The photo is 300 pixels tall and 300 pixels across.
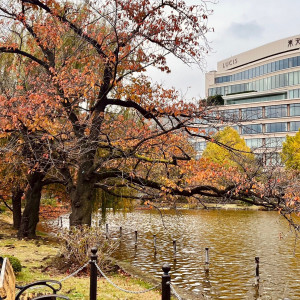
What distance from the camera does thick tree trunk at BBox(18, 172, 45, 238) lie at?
18.9m

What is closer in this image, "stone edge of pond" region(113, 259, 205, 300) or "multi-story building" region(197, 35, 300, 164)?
"stone edge of pond" region(113, 259, 205, 300)

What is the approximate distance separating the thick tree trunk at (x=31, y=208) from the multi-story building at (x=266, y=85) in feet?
160

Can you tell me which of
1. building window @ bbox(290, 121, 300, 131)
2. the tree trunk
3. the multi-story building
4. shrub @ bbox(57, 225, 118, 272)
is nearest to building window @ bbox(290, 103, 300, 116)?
the multi-story building

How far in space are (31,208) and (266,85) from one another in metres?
70.0

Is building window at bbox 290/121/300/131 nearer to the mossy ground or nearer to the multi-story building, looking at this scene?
the multi-story building

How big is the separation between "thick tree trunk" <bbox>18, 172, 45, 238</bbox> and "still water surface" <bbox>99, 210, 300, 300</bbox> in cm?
465

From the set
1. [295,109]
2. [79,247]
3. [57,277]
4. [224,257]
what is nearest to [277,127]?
[295,109]

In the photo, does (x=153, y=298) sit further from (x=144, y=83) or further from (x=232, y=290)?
(x=144, y=83)

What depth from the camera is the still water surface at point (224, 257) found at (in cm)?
1347

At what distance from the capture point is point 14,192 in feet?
72.8

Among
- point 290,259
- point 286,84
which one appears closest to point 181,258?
point 290,259

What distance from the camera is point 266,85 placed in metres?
80.5

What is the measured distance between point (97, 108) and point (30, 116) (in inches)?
107

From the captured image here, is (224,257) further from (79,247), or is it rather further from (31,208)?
(31,208)
